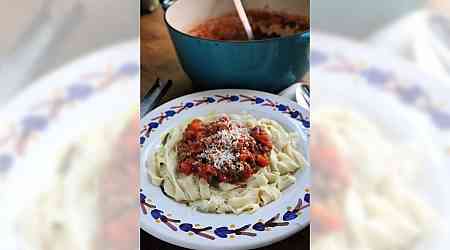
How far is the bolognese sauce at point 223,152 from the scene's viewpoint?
0.81m

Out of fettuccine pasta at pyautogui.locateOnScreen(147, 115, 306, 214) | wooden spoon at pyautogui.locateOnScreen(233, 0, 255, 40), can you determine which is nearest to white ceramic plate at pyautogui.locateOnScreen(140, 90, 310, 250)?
fettuccine pasta at pyautogui.locateOnScreen(147, 115, 306, 214)

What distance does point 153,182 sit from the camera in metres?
0.83

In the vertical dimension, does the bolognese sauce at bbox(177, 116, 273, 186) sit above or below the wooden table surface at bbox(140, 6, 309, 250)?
below
